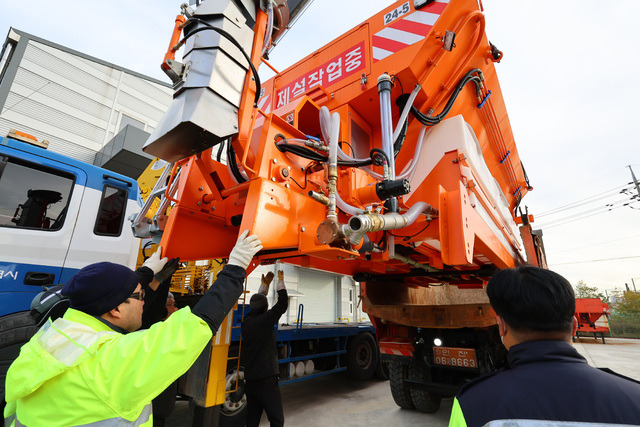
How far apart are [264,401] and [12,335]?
2.14 m

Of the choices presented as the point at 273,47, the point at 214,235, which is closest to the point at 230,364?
the point at 214,235

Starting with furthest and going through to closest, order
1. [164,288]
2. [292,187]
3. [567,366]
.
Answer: [164,288]
[292,187]
[567,366]

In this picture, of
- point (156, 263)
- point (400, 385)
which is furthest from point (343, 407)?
point (156, 263)

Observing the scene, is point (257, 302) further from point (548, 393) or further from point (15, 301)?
point (548, 393)

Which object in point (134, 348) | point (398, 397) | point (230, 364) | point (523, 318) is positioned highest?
point (523, 318)

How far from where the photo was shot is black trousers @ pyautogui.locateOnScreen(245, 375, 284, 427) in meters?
3.01

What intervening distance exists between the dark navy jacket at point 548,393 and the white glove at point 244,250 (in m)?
1.04

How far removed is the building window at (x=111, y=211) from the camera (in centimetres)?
324

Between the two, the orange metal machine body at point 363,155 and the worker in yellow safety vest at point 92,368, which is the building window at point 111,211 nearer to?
the orange metal machine body at point 363,155

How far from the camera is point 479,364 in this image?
3670 mm

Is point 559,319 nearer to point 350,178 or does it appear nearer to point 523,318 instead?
point 523,318

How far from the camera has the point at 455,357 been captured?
3844mm

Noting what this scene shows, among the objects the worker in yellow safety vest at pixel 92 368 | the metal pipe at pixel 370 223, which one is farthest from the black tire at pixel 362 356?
the worker in yellow safety vest at pixel 92 368

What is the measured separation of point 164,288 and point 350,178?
1912 millimetres
